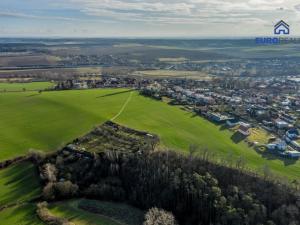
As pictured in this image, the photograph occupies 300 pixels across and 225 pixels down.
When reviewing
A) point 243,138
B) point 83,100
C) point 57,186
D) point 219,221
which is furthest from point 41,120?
point 219,221

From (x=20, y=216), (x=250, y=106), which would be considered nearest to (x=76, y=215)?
(x=20, y=216)

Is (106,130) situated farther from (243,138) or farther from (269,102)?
(269,102)

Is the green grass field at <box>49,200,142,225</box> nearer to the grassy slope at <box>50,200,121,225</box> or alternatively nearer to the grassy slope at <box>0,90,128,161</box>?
the grassy slope at <box>50,200,121,225</box>

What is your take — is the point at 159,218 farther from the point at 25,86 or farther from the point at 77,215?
the point at 25,86

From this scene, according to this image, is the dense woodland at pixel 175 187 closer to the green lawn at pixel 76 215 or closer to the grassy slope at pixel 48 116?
the green lawn at pixel 76 215

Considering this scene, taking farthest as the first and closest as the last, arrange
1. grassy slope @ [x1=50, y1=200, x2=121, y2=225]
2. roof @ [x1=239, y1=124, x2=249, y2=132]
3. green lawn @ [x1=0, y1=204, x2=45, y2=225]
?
roof @ [x1=239, y1=124, x2=249, y2=132] → grassy slope @ [x1=50, y1=200, x2=121, y2=225] → green lawn @ [x1=0, y1=204, x2=45, y2=225]

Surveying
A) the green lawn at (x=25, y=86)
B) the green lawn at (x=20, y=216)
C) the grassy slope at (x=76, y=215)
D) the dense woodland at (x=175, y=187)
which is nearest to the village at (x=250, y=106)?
the dense woodland at (x=175, y=187)

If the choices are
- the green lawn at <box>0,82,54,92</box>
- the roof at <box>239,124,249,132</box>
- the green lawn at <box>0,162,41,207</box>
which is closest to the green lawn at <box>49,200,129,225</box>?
the green lawn at <box>0,162,41,207</box>
